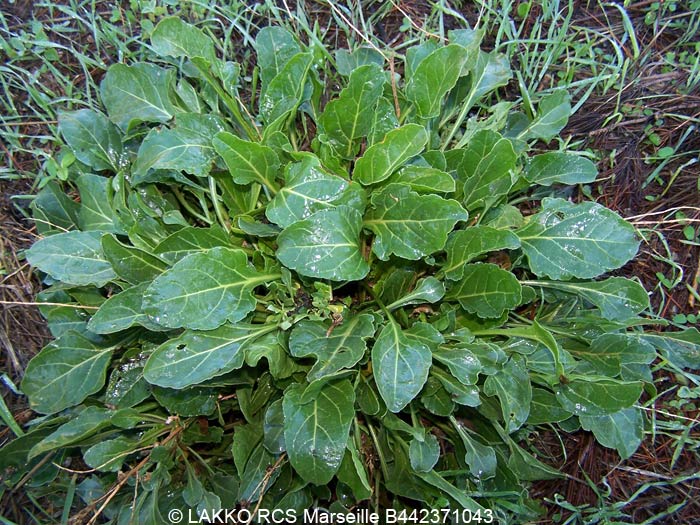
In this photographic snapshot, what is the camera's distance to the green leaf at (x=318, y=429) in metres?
1.51

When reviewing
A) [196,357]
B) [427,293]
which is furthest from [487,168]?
[196,357]

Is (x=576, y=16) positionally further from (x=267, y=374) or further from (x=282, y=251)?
(x=267, y=374)

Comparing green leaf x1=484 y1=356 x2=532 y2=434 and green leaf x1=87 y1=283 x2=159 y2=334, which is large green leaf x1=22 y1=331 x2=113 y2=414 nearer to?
green leaf x1=87 y1=283 x2=159 y2=334

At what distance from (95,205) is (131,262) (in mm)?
387

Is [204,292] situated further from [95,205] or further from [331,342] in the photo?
[95,205]

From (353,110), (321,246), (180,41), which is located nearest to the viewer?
(321,246)

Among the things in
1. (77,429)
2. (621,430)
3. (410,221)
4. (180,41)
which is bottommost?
(621,430)

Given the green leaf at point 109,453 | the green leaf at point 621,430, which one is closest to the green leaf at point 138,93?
the green leaf at point 109,453

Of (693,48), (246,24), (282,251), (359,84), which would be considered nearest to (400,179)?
(359,84)

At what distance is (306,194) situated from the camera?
1.61 m

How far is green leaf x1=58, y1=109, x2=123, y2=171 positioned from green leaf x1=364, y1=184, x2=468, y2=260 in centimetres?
95

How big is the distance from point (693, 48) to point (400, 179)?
143 centimetres

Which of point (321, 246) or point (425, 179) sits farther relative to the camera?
point (425, 179)

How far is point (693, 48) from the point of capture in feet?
7.19
